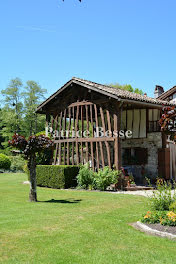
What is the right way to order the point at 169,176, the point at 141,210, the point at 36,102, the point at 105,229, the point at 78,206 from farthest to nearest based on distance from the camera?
the point at 36,102 < the point at 169,176 < the point at 78,206 < the point at 141,210 < the point at 105,229

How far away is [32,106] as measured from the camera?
4344 centimetres

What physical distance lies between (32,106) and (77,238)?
1541 inches

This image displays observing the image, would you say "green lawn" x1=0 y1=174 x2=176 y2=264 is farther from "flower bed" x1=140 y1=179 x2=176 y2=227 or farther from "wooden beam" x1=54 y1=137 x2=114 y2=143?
"wooden beam" x1=54 y1=137 x2=114 y2=143

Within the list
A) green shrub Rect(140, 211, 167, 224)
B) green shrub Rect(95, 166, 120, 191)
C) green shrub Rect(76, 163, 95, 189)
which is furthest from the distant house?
green shrub Rect(140, 211, 167, 224)

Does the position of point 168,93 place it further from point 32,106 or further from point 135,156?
point 32,106

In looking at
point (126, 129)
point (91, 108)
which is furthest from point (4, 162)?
point (91, 108)

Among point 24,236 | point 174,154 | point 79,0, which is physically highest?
point 79,0

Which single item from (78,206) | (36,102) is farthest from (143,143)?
(36,102)

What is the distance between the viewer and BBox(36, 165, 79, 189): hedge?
1519cm

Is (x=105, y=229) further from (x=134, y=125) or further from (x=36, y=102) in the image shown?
(x=36, y=102)

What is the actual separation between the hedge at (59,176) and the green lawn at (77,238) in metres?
6.00

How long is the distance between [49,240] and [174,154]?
14.4 metres

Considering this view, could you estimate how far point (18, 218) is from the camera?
25.2 feet

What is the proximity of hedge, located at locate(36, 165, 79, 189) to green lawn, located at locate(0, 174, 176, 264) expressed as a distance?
6001mm
